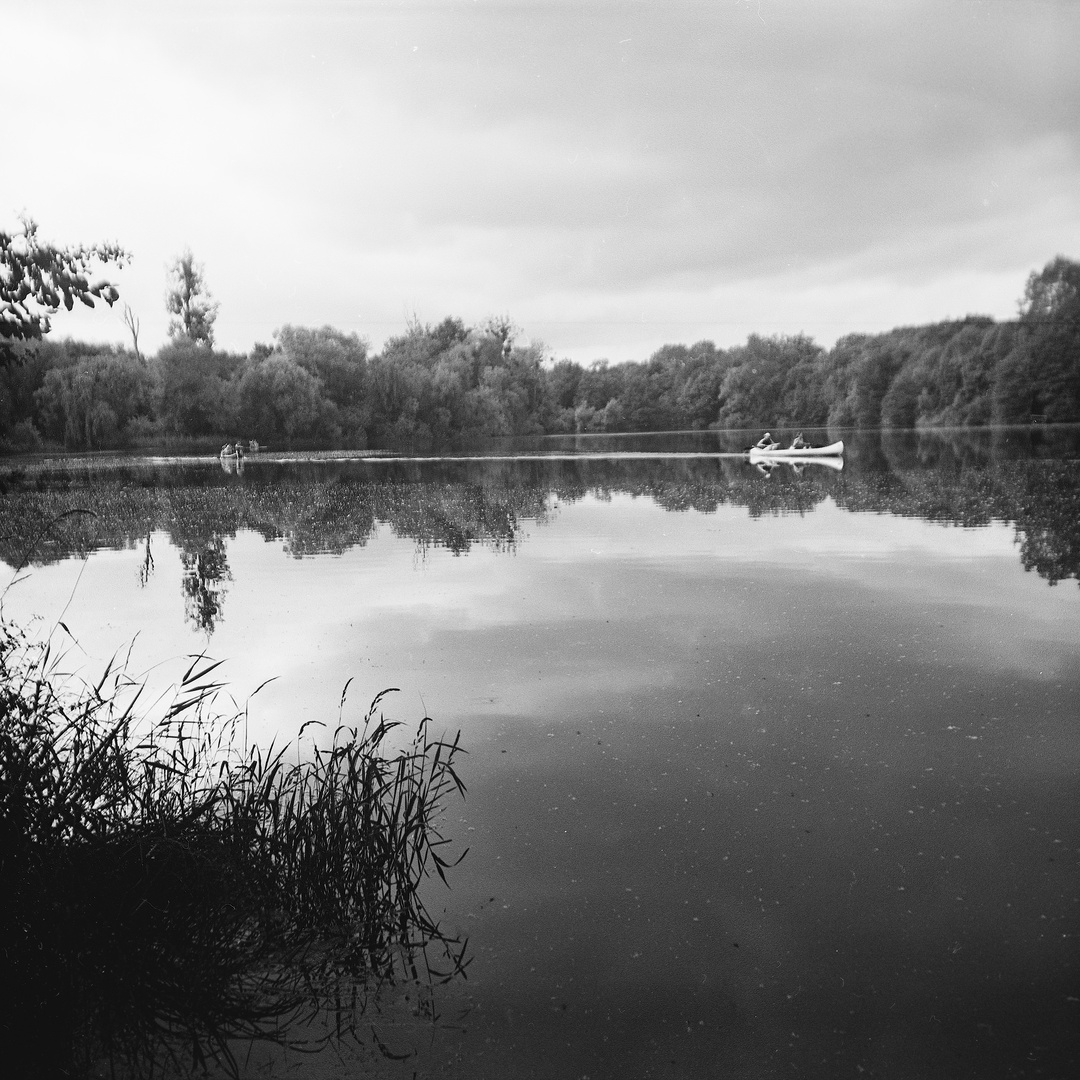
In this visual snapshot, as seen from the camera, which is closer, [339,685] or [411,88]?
[339,685]

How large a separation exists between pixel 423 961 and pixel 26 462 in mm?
40270

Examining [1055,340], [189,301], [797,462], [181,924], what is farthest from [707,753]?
[189,301]

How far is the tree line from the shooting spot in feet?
158

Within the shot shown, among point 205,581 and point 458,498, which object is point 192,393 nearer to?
point 458,498

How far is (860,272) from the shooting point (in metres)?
76.5

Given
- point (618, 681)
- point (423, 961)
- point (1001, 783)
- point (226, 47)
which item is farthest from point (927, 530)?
point (226, 47)

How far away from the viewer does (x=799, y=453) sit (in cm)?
3375

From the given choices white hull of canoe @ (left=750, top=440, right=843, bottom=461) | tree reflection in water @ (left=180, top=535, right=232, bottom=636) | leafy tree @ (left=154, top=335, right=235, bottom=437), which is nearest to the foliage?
leafy tree @ (left=154, top=335, right=235, bottom=437)

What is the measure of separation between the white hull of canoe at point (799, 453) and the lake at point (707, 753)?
18820 mm

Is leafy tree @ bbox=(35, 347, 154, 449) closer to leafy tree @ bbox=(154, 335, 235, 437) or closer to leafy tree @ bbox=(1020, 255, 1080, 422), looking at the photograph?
leafy tree @ bbox=(154, 335, 235, 437)

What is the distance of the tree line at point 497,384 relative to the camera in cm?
4819

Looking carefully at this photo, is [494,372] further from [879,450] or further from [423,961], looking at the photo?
[423,961]

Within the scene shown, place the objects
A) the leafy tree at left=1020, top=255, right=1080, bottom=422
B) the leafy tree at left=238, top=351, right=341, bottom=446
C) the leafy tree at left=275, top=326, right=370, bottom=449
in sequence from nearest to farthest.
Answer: the leafy tree at left=238, top=351, right=341, bottom=446 → the leafy tree at left=1020, top=255, right=1080, bottom=422 → the leafy tree at left=275, top=326, right=370, bottom=449

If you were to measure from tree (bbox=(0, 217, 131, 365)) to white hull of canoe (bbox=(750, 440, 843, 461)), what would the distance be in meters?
30.7
